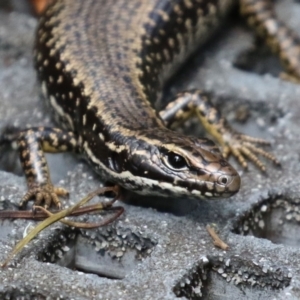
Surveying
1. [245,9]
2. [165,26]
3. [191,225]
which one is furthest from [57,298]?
[245,9]

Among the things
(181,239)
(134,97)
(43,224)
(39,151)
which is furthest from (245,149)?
(43,224)

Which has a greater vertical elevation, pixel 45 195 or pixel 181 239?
pixel 181 239

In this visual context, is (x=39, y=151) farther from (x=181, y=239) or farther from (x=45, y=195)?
(x=181, y=239)

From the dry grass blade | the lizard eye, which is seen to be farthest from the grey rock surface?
the lizard eye

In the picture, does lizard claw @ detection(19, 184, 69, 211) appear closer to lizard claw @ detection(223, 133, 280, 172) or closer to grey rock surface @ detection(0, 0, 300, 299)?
grey rock surface @ detection(0, 0, 300, 299)

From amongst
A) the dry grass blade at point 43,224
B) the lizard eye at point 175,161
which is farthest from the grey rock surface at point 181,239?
the lizard eye at point 175,161

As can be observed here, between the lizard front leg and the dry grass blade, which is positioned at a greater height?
the dry grass blade

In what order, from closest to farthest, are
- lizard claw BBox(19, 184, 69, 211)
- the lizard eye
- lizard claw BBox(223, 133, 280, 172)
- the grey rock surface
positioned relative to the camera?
1. the grey rock surface
2. the lizard eye
3. lizard claw BBox(19, 184, 69, 211)
4. lizard claw BBox(223, 133, 280, 172)
